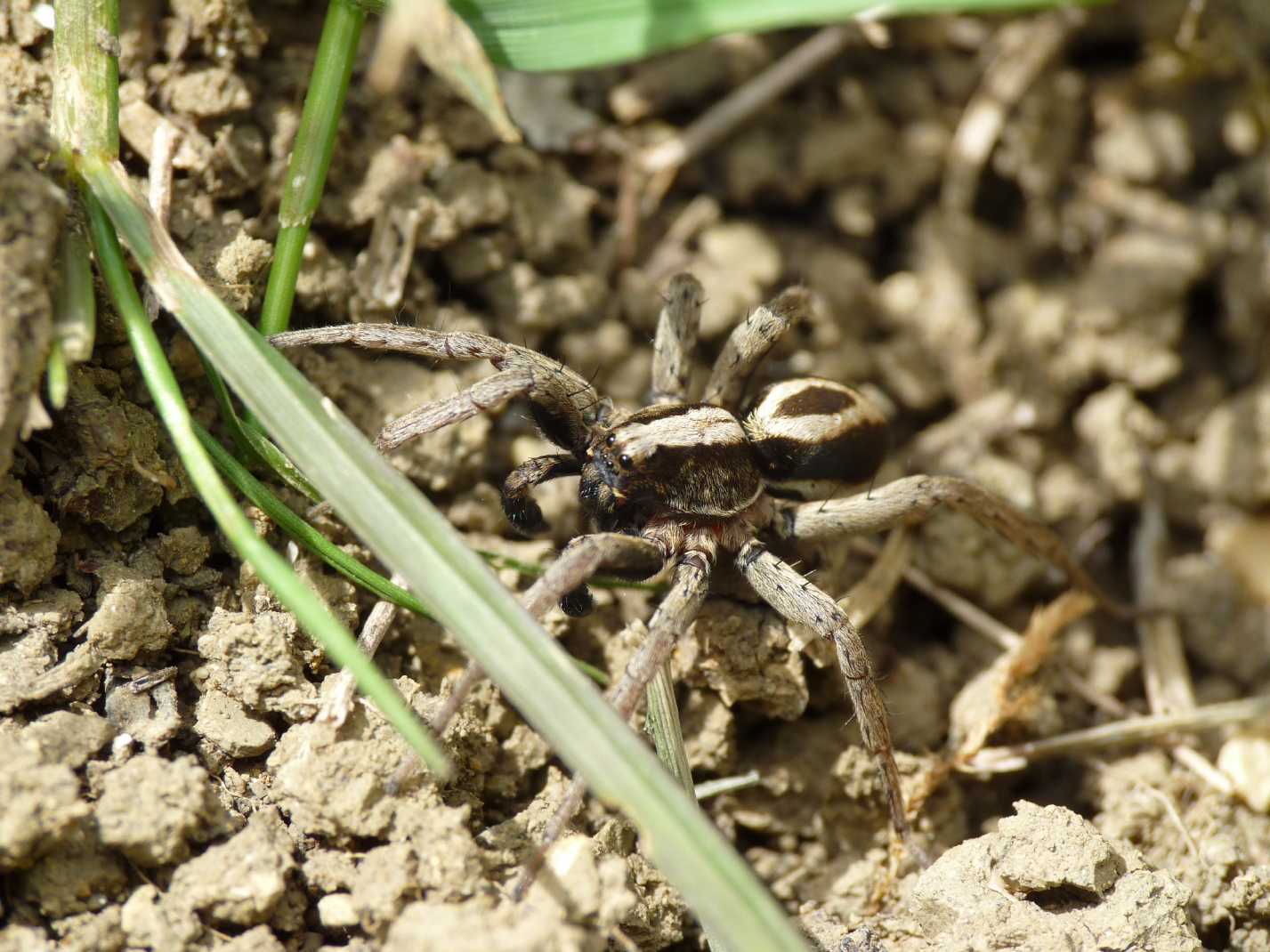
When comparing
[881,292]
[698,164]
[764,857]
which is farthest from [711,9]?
[764,857]

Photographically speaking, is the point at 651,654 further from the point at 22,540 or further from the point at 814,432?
the point at 22,540

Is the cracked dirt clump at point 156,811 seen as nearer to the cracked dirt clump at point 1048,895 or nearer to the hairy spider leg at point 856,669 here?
the hairy spider leg at point 856,669

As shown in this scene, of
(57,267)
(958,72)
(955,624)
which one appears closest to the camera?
(57,267)

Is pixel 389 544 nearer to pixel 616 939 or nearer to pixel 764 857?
pixel 616 939

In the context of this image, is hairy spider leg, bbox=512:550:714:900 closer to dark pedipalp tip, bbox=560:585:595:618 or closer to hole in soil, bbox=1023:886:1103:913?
dark pedipalp tip, bbox=560:585:595:618

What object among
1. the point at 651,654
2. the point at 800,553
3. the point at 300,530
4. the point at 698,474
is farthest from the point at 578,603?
the point at 800,553
